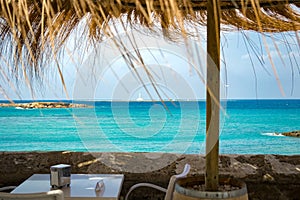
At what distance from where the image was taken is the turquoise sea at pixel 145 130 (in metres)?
20.2

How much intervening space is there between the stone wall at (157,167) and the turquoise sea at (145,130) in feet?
48.5

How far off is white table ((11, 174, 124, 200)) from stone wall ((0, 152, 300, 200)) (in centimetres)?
34

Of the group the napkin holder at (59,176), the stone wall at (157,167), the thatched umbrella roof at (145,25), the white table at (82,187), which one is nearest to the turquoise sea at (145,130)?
the stone wall at (157,167)

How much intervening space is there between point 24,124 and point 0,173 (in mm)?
19265

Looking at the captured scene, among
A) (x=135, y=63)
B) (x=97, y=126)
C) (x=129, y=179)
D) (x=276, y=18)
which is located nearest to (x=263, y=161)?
(x=129, y=179)

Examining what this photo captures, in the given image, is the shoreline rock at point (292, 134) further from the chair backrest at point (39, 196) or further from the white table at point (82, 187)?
the chair backrest at point (39, 196)

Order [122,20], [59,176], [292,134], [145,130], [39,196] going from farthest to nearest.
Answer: [145,130]
[292,134]
[59,176]
[39,196]
[122,20]

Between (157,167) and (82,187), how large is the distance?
83 centimetres

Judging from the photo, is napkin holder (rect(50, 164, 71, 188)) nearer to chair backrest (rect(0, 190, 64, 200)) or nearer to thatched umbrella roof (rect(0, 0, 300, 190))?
chair backrest (rect(0, 190, 64, 200))

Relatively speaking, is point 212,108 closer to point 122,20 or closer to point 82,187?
point 122,20

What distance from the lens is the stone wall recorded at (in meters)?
3.35

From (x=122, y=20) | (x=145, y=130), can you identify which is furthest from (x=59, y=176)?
(x=145, y=130)

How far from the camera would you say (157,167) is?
342cm

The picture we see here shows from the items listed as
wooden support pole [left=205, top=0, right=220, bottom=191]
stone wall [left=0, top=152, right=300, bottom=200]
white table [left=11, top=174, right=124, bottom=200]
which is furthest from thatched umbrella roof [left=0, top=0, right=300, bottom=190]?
stone wall [left=0, top=152, right=300, bottom=200]
